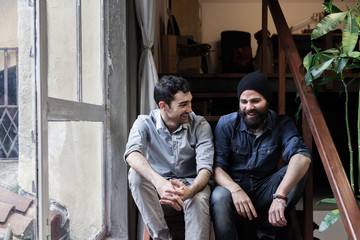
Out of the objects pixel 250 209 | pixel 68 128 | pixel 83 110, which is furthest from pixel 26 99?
pixel 250 209

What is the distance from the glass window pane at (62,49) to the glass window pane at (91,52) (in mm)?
161

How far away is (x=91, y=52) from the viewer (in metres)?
2.44

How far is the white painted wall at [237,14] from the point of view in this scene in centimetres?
753

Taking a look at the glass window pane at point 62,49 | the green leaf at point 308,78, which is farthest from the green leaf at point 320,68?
the glass window pane at point 62,49

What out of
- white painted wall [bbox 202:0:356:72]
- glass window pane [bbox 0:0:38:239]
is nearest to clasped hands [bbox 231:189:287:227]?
glass window pane [bbox 0:0:38:239]

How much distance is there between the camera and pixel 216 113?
5.42m

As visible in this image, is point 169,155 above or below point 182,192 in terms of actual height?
above

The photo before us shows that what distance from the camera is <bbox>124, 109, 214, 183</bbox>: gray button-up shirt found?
2189 millimetres

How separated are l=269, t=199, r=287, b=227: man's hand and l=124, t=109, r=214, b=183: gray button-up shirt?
0.44 meters

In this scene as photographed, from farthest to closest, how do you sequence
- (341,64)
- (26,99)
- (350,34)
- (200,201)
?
(200,201) < (341,64) < (350,34) < (26,99)

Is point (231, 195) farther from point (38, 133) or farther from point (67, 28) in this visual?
point (67, 28)

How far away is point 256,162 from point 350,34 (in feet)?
2.65

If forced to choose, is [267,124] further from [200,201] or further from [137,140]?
[137,140]

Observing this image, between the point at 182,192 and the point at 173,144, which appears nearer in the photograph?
the point at 182,192
